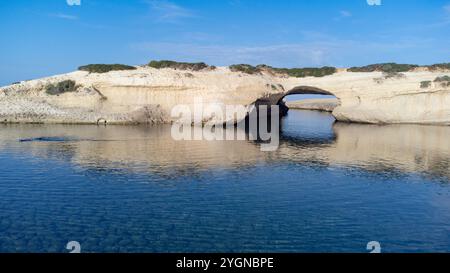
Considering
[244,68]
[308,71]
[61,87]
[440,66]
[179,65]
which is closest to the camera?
[61,87]

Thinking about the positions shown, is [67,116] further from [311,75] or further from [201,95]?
[311,75]

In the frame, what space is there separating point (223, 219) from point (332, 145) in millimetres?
18495

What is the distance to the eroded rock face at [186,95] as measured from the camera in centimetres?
4209

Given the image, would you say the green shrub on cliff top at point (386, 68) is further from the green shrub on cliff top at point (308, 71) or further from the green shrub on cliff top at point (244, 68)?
the green shrub on cliff top at point (244, 68)

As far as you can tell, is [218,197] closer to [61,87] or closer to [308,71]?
[61,87]

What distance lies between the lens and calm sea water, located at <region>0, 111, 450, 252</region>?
11.8 meters

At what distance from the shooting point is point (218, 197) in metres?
15.8

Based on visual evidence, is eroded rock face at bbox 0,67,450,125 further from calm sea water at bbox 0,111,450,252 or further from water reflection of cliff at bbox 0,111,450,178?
calm sea water at bbox 0,111,450,252

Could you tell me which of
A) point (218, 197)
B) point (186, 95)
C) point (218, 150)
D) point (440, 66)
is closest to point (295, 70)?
point (186, 95)

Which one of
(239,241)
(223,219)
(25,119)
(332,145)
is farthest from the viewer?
(25,119)

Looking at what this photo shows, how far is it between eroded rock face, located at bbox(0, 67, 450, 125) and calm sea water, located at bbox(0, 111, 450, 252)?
557 inches

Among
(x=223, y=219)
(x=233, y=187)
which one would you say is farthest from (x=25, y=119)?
(x=223, y=219)

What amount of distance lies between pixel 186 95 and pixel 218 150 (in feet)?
60.5

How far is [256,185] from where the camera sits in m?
17.8
